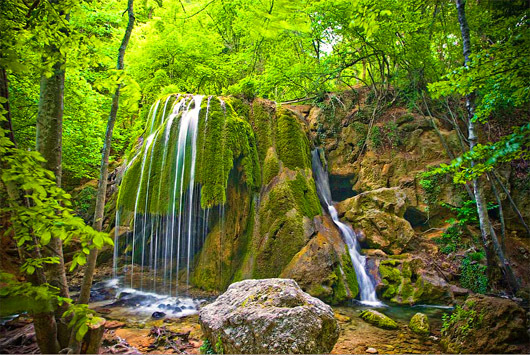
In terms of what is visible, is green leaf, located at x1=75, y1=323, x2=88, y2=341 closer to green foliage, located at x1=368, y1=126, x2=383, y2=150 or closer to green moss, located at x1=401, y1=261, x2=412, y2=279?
green moss, located at x1=401, y1=261, x2=412, y2=279

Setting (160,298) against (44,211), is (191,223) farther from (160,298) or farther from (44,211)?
(44,211)

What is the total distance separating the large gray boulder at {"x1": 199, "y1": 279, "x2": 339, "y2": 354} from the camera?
299cm

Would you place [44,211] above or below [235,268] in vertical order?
above

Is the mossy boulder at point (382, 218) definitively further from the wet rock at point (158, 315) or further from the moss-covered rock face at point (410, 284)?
the wet rock at point (158, 315)

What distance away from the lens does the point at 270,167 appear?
8.39 m

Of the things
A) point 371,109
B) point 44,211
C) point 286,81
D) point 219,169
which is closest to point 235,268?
point 219,169

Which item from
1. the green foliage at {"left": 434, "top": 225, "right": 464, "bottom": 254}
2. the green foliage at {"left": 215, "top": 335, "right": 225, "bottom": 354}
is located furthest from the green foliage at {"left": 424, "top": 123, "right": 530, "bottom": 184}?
the green foliage at {"left": 434, "top": 225, "right": 464, "bottom": 254}

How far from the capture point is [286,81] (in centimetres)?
973

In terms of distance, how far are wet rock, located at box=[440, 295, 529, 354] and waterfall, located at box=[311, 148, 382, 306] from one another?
2249 millimetres

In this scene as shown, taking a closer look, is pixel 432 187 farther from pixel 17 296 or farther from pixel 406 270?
pixel 17 296

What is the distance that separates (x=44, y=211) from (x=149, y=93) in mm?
11738

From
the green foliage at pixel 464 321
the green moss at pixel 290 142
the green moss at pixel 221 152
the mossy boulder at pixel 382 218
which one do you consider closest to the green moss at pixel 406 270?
the mossy boulder at pixel 382 218

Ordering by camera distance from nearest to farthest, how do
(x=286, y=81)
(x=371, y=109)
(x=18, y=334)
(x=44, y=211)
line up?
(x=44, y=211), (x=18, y=334), (x=286, y=81), (x=371, y=109)

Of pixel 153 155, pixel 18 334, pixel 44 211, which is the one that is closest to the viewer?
pixel 44 211
